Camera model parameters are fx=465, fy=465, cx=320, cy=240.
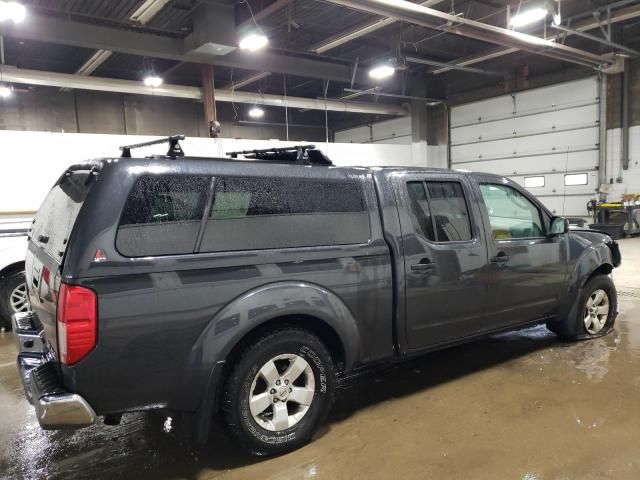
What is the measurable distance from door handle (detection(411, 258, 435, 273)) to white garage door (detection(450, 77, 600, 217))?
1255cm

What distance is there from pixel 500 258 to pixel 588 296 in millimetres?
1370

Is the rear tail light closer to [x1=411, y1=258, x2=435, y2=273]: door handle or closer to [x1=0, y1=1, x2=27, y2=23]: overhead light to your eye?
[x1=411, y1=258, x2=435, y2=273]: door handle

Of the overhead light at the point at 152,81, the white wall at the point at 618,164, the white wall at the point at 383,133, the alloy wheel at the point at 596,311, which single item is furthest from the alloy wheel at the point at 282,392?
the white wall at the point at 383,133

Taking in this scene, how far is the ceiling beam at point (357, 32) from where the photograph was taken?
867cm

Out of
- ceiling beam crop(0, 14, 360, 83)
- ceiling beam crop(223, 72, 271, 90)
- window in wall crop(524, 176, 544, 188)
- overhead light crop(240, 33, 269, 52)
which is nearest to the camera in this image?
overhead light crop(240, 33, 269, 52)

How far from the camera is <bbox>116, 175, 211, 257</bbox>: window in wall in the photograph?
85.0 inches

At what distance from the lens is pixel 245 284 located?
239 cm

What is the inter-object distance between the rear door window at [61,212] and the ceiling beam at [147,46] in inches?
288

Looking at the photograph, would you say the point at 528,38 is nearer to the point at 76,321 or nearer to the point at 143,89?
the point at 143,89

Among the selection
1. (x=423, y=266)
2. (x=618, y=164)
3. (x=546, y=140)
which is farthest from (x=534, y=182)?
(x=423, y=266)

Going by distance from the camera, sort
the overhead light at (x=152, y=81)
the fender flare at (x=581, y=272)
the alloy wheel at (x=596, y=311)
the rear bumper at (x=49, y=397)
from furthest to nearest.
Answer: the overhead light at (x=152, y=81)
the alloy wheel at (x=596, y=311)
the fender flare at (x=581, y=272)
the rear bumper at (x=49, y=397)

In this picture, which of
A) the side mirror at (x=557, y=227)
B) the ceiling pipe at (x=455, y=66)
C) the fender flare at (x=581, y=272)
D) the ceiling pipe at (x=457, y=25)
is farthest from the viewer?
the ceiling pipe at (x=455, y=66)

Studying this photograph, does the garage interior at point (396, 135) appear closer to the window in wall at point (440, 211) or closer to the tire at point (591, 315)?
the tire at point (591, 315)

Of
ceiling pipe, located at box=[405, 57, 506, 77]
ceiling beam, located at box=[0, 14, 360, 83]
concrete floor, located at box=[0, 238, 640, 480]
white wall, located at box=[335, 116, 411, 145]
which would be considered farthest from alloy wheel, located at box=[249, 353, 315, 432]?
white wall, located at box=[335, 116, 411, 145]
